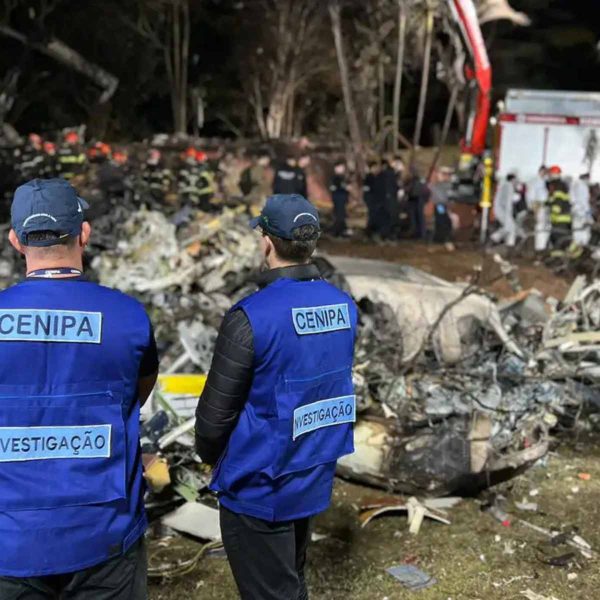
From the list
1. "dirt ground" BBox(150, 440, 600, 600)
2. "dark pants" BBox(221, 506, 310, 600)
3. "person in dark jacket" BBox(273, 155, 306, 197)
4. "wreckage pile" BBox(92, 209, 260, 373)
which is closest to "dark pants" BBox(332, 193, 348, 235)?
"person in dark jacket" BBox(273, 155, 306, 197)

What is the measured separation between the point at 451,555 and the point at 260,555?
1922 millimetres

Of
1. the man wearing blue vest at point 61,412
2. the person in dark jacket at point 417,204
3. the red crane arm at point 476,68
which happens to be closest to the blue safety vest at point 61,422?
the man wearing blue vest at point 61,412

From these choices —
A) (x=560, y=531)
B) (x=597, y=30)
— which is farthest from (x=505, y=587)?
(x=597, y=30)

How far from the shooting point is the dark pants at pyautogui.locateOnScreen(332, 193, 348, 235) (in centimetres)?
1453

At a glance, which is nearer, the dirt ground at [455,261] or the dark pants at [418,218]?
the dirt ground at [455,261]

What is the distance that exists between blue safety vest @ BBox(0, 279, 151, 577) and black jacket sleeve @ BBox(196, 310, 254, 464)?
35 cm

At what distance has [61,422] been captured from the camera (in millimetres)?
1930

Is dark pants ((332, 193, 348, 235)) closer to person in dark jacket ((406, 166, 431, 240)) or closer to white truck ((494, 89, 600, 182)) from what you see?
person in dark jacket ((406, 166, 431, 240))

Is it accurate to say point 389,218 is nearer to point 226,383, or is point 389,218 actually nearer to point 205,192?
point 205,192

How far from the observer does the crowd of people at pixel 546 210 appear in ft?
39.5

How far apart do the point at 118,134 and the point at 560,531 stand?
27290mm

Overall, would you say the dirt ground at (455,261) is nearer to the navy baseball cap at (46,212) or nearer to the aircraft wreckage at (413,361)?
the aircraft wreckage at (413,361)

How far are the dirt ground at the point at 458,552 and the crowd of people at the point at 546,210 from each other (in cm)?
752

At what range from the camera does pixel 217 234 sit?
28.2 feet
